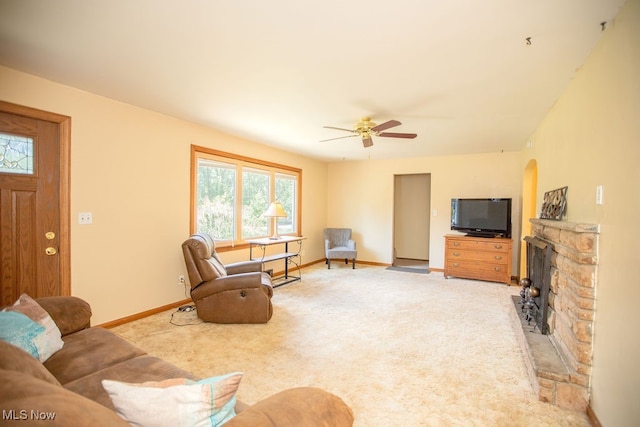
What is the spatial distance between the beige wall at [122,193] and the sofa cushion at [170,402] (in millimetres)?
2788

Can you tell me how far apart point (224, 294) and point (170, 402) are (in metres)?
2.59

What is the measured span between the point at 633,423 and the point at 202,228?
436 centimetres

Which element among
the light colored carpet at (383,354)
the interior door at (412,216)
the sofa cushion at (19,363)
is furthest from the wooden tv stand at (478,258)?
the sofa cushion at (19,363)

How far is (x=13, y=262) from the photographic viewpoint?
261 centimetres

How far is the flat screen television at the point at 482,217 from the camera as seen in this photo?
538cm

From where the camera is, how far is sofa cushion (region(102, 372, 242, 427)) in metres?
0.84

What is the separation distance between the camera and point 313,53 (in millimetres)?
2209

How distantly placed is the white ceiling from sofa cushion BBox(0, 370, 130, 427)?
184 cm

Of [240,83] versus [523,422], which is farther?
[240,83]

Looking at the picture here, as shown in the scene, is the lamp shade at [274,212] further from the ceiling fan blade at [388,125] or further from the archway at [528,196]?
the archway at [528,196]

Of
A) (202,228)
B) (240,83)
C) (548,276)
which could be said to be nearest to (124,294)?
(202,228)

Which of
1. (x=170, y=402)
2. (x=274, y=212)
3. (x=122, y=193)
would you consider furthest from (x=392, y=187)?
(x=170, y=402)

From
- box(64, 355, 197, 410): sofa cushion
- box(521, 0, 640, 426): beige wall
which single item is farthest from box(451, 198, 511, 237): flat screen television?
box(64, 355, 197, 410): sofa cushion

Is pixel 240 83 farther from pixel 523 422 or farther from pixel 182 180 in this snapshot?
pixel 523 422
